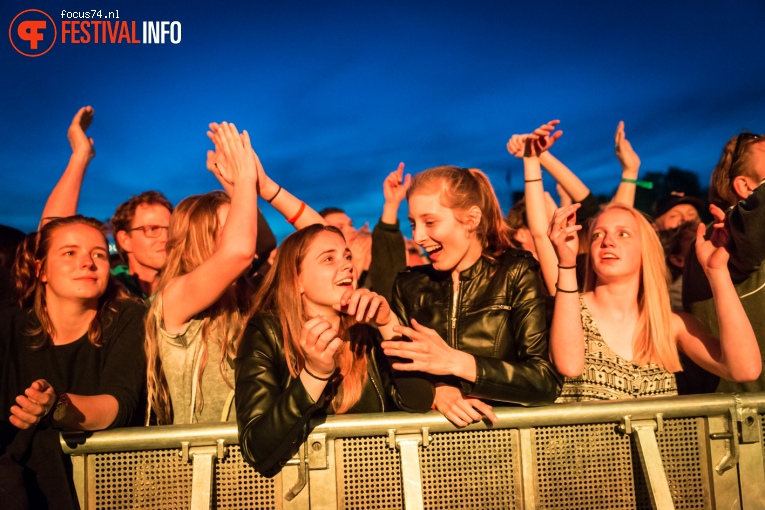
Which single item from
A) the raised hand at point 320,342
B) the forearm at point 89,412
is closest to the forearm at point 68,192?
the forearm at point 89,412

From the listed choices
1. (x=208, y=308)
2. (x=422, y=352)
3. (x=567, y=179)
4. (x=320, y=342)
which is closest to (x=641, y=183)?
(x=567, y=179)

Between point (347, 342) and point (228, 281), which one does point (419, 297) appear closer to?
point (347, 342)

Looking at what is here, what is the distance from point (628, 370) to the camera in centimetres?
299

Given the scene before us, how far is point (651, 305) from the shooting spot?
10.1 ft

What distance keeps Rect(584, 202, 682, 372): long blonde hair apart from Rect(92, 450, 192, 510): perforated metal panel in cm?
196

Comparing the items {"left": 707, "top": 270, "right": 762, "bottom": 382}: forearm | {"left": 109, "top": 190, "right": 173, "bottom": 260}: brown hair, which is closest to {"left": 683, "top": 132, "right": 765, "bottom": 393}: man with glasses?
{"left": 707, "top": 270, "right": 762, "bottom": 382}: forearm

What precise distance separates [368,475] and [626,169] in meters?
3.42

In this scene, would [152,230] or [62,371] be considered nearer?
[62,371]

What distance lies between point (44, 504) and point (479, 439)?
1.57 metres

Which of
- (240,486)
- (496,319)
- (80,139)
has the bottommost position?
(240,486)

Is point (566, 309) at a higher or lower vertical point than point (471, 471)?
higher

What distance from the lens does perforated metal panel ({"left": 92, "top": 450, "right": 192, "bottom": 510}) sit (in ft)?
7.96

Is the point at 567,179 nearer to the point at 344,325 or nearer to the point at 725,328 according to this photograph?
the point at 725,328

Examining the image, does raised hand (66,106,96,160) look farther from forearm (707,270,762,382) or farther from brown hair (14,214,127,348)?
forearm (707,270,762,382)
